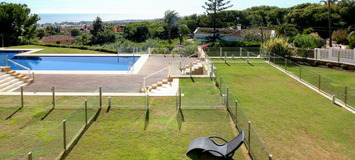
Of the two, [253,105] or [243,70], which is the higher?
[243,70]

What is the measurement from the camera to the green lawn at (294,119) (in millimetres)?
7387

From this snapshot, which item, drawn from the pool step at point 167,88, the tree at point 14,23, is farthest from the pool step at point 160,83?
the tree at point 14,23

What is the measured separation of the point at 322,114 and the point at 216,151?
18.1 feet

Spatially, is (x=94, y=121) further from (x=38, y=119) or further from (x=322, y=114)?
(x=322, y=114)

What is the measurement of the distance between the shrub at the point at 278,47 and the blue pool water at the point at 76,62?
9881 mm

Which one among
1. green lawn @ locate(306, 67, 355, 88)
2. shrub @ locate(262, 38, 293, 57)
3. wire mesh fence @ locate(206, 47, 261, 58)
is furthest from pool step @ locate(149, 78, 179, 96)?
shrub @ locate(262, 38, 293, 57)

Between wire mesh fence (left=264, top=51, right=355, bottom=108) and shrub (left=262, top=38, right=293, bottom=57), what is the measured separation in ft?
9.33

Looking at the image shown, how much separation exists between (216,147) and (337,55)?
1592 cm

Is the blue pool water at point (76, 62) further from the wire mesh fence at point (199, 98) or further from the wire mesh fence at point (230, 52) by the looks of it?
the wire mesh fence at point (199, 98)

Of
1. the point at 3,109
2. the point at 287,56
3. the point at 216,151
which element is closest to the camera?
the point at 216,151

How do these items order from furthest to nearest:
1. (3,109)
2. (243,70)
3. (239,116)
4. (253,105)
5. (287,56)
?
(287,56) < (243,70) < (253,105) < (3,109) < (239,116)

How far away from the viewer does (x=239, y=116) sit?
8383 mm

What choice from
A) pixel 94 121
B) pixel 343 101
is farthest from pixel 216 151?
pixel 343 101

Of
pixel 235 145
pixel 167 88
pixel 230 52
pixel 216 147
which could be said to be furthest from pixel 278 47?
pixel 235 145
